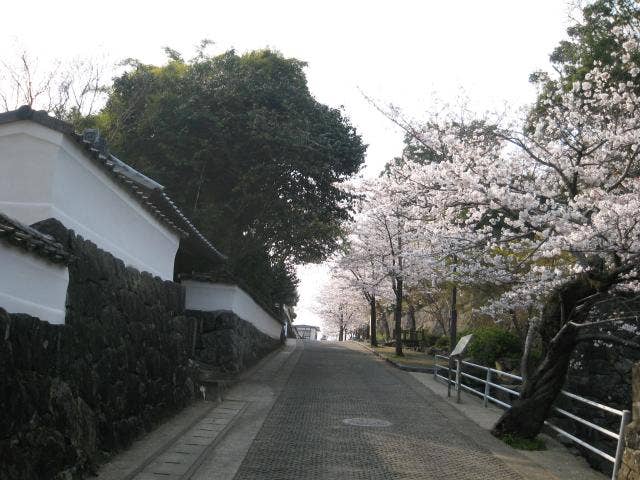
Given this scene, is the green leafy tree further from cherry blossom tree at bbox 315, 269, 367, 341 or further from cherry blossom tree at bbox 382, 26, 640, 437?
cherry blossom tree at bbox 315, 269, 367, 341

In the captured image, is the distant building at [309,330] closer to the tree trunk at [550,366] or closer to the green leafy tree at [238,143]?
the green leafy tree at [238,143]

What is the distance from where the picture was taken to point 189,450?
889 cm

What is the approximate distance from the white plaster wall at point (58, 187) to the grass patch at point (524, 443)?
269 inches

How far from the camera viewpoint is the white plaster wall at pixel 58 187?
7156 mm

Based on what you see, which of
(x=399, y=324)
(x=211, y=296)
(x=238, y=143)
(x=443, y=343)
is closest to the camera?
(x=211, y=296)

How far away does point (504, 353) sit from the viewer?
62.9ft

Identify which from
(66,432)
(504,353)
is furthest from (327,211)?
(66,432)

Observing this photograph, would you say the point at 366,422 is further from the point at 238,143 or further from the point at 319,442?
the point at 238,143

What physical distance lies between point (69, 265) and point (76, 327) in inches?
28.6

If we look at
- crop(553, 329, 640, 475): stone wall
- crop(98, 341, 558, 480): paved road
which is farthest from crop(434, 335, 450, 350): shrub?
crop(98, 341, 558, 480): paved road

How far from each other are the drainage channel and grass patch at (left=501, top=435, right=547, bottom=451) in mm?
4613

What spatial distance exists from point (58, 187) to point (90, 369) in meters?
2.17

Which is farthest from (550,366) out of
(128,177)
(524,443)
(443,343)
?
(443,343)

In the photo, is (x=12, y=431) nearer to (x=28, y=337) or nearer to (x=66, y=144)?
(x=28, y=337)
